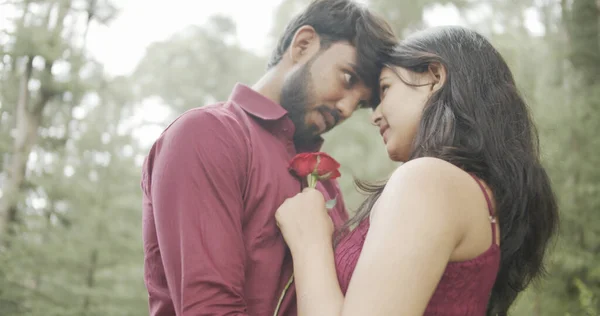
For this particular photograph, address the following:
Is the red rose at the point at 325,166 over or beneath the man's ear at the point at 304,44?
beneath

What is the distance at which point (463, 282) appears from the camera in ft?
4.85

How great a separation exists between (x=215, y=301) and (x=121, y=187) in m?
4.55

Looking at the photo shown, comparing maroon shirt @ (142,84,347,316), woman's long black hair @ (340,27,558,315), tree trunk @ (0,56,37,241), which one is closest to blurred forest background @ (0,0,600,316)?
tree trunk @ (0,56,37,241)

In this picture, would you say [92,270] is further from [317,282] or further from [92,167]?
[317,282]

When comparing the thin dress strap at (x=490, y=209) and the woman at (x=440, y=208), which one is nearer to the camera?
the woman at (x=440, y=208)

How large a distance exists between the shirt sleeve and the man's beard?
532 millimetres

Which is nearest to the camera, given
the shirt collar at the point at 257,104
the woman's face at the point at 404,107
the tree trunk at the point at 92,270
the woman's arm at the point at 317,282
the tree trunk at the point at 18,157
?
the woman's arm at the point at 317,282

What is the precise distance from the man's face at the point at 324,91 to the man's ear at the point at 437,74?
16.4 inches

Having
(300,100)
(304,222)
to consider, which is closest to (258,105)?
(300,100)

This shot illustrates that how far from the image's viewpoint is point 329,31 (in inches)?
88.6

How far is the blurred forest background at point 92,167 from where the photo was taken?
16.2ft

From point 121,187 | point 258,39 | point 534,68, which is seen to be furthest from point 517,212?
point 258,39

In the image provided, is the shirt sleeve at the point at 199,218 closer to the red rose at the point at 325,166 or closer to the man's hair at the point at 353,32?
the red rose at the point at 325,166

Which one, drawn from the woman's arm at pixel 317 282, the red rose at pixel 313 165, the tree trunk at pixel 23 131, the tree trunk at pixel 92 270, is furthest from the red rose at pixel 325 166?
the tree trunk at pixel 92 270
